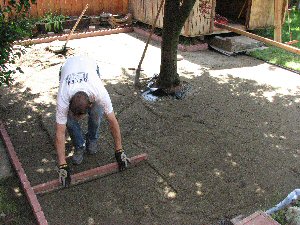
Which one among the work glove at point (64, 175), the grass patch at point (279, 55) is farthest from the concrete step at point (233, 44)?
the work glove at point (64, 175)

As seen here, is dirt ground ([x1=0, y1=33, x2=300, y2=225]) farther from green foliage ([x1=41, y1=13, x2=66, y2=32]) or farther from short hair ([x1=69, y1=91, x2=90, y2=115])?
green foliage ([x1=41, y1=13, x2=66, y2=32])

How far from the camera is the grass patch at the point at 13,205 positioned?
13.8 ft

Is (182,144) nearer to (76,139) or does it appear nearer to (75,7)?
(76,139)

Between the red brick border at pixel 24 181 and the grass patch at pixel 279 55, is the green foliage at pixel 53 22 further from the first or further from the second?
the red brick border at pixel 24 181

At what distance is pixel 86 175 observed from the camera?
16.0 feet

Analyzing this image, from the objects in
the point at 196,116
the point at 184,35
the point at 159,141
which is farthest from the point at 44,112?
the point at 184,35

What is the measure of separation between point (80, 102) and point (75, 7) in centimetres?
988

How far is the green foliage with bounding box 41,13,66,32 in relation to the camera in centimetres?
1183

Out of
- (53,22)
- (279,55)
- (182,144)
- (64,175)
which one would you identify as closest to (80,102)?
(64,175)

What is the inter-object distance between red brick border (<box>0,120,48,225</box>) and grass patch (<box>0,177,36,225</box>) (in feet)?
0.40

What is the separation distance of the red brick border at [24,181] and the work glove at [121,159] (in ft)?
3.89

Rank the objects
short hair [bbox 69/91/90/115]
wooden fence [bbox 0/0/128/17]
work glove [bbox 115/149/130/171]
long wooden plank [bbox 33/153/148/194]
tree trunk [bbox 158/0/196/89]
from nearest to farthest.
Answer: short hair [bbox 69/91/90/115], long wooden plank [bbox 33/153/148/194], work glove [bbox 115/149/130/171], tree trunk [bbox 158/0/196/89], wooden fence [bbox 0/0/128/17]

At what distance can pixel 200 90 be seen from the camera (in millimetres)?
7832

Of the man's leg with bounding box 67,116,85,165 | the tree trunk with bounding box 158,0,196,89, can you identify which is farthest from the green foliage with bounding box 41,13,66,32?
the man's leg with bounding box 67,116,85,165
